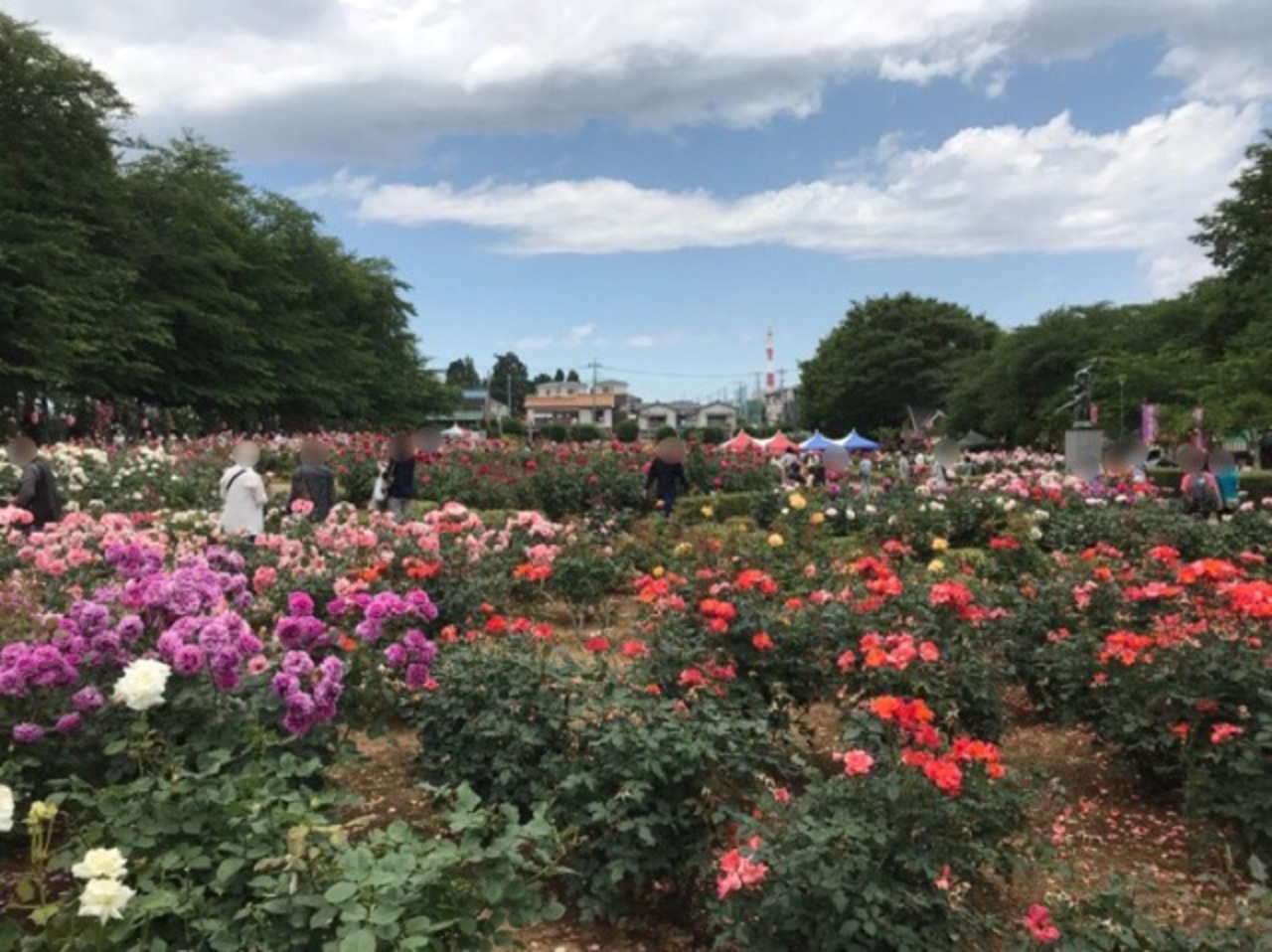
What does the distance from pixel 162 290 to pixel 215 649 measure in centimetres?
3600

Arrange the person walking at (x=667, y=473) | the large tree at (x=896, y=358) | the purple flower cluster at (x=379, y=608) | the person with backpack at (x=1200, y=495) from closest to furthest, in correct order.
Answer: the purple flower cluster at (x=379, y=608) < the person with backpack at (x=1200, y=495) < the person walking at (x=667, y=473) < the large tree at (x=896, y=358)

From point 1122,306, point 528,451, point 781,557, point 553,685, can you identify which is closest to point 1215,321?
point 1122,306

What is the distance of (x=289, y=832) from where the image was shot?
2189 millimetres

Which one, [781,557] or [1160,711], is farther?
[781,557]

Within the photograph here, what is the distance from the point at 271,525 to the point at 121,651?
6.36 m

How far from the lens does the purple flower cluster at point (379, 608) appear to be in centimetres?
364

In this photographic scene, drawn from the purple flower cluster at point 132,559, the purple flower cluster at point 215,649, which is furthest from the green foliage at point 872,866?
the purple flower cluster at point 132,559

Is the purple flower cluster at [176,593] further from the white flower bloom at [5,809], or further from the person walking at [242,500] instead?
the person walking at [242,500]

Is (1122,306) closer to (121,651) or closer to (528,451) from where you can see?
(528,451)

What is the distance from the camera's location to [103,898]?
2.07 m

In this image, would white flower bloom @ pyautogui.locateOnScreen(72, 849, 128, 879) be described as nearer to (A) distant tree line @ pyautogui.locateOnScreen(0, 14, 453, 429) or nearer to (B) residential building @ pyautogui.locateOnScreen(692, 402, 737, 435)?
(A) distant tree line @ pyautogui.locateOnScreen(0, 14, 453, 429)

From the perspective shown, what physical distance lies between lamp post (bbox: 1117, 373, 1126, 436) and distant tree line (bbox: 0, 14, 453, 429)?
29.1 m

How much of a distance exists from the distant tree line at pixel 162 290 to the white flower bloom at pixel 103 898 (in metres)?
25.3

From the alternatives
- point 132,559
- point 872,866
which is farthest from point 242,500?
point 872,866
